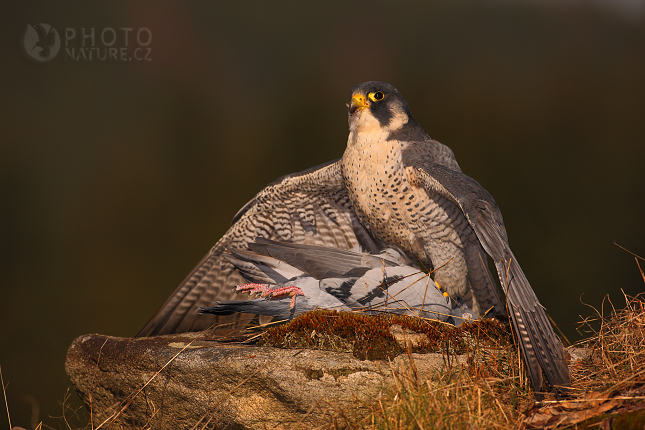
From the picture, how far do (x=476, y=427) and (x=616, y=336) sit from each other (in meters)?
0.89

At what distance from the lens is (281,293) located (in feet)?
8.00

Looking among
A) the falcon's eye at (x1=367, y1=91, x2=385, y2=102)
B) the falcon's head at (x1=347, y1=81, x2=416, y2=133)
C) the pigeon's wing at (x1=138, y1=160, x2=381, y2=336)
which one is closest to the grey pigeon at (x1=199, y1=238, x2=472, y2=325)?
the pigeon's wing at (x1=138, y1=160, x2=381, y2=336)

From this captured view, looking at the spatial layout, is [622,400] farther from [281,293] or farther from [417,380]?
[281,293]

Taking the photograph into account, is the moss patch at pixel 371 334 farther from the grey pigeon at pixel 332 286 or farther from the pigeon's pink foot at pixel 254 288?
the pigeon's pink foot at pixel 254 288

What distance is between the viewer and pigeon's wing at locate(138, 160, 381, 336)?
3135 millimetres

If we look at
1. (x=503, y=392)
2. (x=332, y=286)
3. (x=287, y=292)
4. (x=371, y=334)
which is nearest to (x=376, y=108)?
(x=332, y=286)

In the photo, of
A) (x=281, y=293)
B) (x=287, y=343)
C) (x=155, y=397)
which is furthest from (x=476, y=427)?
(x=155, y=397)

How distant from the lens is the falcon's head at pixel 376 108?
8.84ft

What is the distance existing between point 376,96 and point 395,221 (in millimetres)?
693

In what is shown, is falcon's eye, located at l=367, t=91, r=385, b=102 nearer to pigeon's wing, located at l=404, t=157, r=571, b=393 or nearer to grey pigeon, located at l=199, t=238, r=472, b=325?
pigeon's wing, located at l=404, t=157, r=571, b=393

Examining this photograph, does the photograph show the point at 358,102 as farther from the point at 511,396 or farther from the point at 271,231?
the point at 511,396

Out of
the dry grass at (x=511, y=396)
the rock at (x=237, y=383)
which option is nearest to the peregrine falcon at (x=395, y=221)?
the dry grass at (x=511, y=396)

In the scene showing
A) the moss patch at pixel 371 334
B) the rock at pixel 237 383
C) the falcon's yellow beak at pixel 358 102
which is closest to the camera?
the rock at pixel 237 383

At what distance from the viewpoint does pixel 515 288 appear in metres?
2.09
